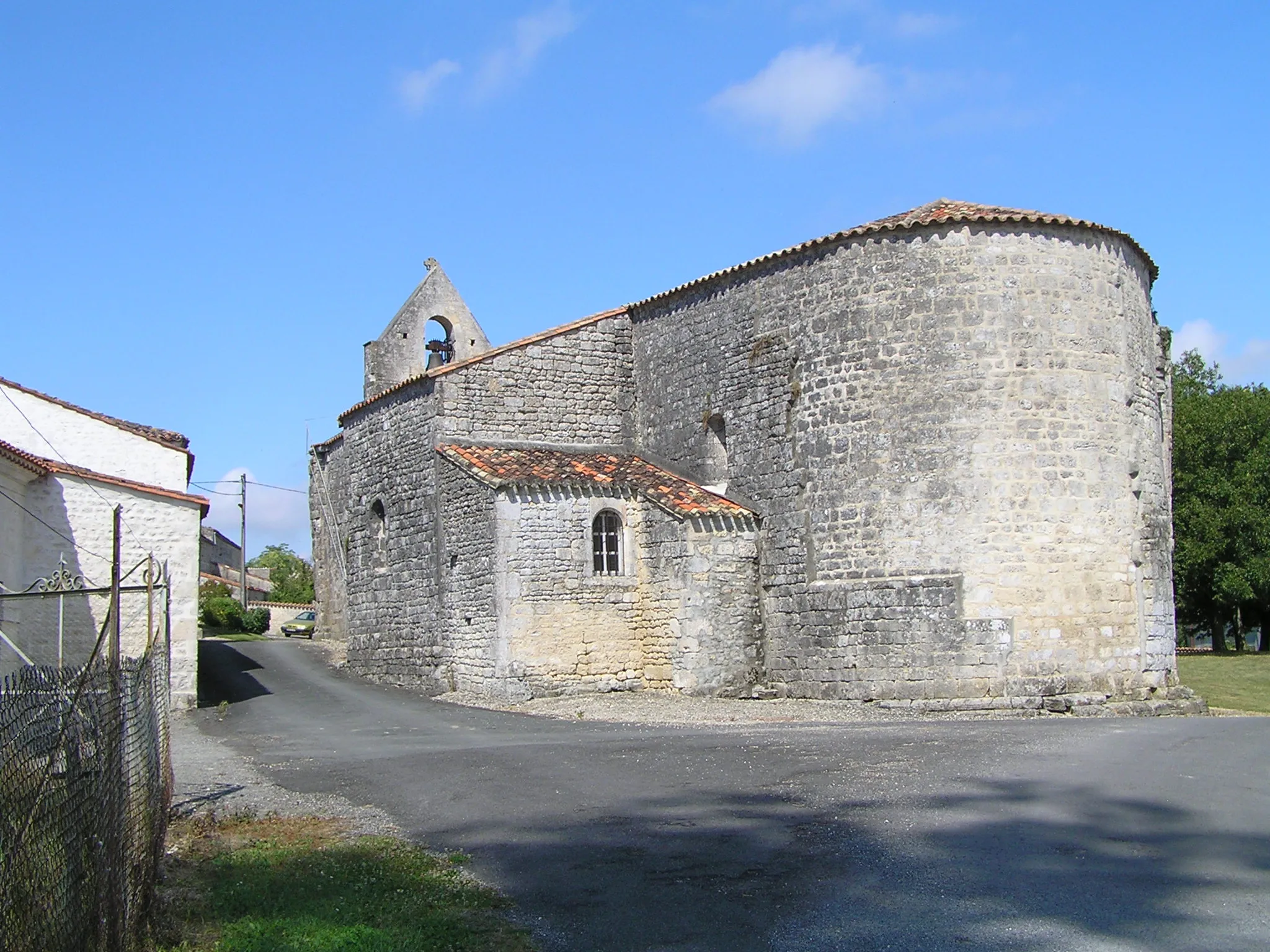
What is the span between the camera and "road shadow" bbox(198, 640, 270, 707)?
74.1ft

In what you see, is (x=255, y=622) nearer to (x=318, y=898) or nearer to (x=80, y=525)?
(x=80, y=525)

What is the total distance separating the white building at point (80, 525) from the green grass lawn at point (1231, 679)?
19.2 meters

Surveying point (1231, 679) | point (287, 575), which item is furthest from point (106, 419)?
point (287, 575)

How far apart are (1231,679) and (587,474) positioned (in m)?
23.8

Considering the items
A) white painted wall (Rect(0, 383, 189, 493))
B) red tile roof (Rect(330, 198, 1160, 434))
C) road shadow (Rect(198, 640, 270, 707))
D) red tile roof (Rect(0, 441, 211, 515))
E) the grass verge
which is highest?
red tile roof (Rect(330, 198, 1160, 434))

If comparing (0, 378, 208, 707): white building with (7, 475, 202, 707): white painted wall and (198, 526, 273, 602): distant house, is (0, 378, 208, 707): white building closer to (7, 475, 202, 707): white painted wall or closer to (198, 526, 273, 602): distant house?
(7, 475, 202, 707): white painted wall

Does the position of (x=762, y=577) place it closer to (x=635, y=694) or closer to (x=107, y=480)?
(x=635, y=694)

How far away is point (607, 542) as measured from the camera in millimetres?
23188

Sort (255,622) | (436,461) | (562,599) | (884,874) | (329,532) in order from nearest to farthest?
(884,874) → (562,599) → (436,461) → (329,532) → (255,622)

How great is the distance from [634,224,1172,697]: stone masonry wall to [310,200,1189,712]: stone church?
42mm

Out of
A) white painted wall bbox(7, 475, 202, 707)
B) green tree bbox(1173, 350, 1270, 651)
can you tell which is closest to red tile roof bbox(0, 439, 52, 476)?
white painted wall bbox(7, 475, 202, 707)

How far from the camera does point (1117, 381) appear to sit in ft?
67.8

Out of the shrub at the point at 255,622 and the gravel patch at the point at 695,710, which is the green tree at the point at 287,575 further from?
the gravel patch at the point at 695,710

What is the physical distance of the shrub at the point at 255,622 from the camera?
136ft
